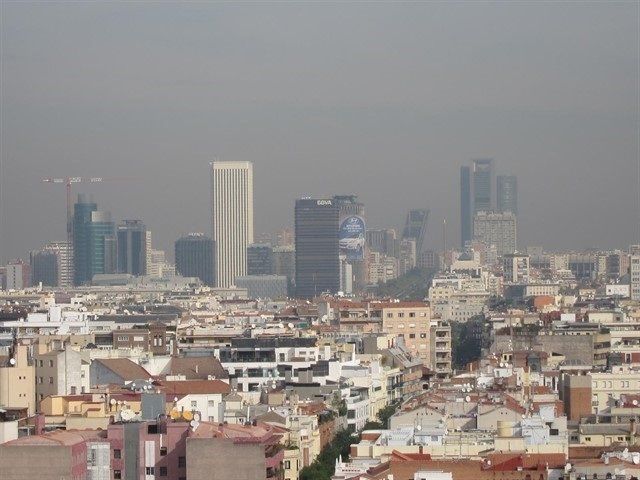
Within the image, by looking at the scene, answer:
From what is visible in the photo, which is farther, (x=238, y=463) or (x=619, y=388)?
(x=619, y=388)

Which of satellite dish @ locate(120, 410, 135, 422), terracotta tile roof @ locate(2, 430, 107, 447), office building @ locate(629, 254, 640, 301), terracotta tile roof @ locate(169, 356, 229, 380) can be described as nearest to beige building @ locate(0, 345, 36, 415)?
satellite dish @ locate(120, 410, 135, 422)

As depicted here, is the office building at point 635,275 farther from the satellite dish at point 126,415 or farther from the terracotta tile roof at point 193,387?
the satellite dish at point 126,415

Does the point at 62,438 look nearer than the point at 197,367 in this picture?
Yes

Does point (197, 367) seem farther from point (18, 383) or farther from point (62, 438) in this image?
point (62, 438)

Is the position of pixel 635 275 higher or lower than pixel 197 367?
higher

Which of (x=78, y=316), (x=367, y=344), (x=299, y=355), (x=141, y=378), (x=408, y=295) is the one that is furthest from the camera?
(x=408, y=295)

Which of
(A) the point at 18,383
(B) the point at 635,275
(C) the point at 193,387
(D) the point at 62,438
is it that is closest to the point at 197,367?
(C) the point at 193,387

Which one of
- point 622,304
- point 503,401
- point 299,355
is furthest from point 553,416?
point 622,304

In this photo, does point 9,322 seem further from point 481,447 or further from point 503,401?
point 481,447

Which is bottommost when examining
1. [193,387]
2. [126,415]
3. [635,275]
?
[126,415]
